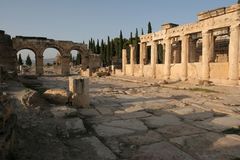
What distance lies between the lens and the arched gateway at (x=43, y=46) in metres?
31.4

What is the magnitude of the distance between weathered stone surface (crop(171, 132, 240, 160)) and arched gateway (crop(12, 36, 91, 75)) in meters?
29.9

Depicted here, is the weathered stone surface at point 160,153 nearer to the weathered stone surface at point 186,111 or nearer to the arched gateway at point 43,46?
the weathered stone surface at point 186,111

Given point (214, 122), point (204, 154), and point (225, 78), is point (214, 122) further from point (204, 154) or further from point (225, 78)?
point (225, 78)

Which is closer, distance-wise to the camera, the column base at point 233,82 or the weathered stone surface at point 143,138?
the weathered stone surface at point 143,138

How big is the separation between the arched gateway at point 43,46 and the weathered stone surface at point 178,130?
95.3 ft

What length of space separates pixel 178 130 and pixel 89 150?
2.09 meters

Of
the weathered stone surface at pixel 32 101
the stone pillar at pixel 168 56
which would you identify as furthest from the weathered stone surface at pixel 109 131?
the stone pillar at pixel 168 56

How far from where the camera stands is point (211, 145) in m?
4.05

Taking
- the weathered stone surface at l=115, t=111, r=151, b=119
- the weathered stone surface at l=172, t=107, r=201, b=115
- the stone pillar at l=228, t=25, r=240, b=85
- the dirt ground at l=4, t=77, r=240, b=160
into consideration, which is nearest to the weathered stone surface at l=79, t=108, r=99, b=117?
the dirt ground at l=4, t=77, r=240, b=160

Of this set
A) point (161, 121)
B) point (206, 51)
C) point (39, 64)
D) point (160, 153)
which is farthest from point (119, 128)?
point (39, 64)

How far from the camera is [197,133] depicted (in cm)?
475

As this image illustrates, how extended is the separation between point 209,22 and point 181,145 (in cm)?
1387

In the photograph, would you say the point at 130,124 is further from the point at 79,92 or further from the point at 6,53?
the point at 6,53

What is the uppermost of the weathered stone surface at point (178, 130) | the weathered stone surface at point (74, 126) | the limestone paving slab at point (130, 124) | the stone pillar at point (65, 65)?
the stone pillar at point (65, 65)
